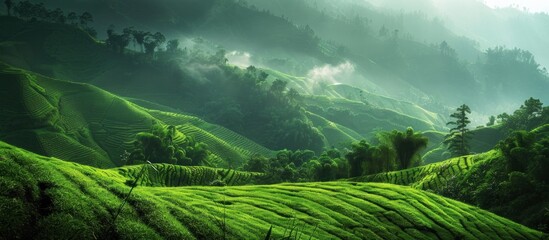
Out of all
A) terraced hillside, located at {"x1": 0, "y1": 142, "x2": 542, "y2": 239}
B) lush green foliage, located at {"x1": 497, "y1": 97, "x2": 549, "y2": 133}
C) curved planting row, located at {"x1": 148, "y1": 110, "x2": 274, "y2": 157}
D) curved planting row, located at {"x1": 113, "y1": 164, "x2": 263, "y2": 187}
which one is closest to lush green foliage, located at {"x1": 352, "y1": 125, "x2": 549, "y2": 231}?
terraced hillside, located at {"x1": 0, "y1": 142, "x2": 542, "y2": 239}

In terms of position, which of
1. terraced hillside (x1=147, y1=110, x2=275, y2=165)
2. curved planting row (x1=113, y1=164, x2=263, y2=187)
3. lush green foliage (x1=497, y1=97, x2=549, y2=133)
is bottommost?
curved planting row (x1=113, y1=164, x2=263, y2=187)

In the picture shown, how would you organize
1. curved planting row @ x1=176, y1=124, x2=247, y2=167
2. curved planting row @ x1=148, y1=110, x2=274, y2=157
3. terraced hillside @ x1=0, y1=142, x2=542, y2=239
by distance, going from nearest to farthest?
terraced hillside @ x1=0, y1=142, x2=542, y2=239
curved planting row @ x1=176, y1=124, x2=247, y2=167
curved planting row @ x1=148, y1=110, x2=274, y2=157

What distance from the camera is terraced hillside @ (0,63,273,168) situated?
345 ft

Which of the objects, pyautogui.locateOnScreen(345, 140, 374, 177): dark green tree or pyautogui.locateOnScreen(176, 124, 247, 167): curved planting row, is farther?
pyautogui.locateOnScreen(176, 124, 247, 167): curved planting row

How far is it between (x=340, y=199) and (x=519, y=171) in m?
31.8

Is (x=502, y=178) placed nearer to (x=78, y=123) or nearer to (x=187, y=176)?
(x=187, y=176)

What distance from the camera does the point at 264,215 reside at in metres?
22.4

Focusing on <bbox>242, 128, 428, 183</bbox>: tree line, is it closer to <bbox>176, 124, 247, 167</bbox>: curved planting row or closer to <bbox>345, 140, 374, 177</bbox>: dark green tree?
<bbox>345, 140, 374, 177</bbox>: dark green tree

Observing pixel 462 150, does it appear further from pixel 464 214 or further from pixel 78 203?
pixel 78 203

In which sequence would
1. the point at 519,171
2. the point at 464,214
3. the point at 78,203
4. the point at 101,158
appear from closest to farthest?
the point at 78,203 → the point at 464,214 → the point at 519,171 → the point at 101,158

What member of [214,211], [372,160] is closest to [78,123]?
[372,160]

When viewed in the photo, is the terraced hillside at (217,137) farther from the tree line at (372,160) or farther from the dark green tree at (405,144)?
the dark green tree at (405,144)

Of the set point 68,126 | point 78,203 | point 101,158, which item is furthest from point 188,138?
point 78,203

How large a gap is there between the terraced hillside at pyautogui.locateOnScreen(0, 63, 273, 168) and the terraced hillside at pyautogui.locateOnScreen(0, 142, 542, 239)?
70.0 meters
